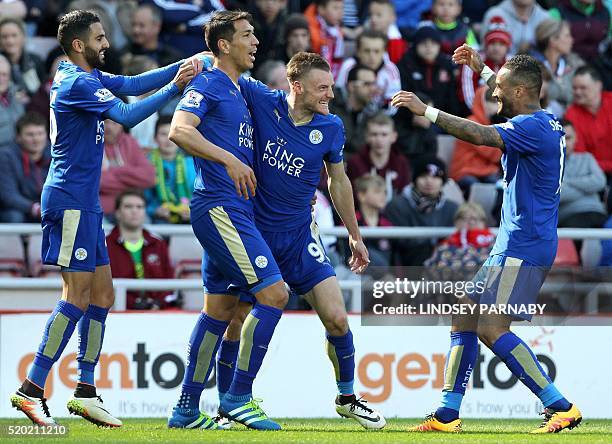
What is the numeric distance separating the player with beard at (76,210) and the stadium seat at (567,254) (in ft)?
17.9

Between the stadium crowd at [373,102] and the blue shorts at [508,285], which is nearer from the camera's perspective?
the blue shorts at [508,285]

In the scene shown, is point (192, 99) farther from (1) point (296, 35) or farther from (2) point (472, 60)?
(1) point (296, 35)

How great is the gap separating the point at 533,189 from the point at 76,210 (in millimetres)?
3129

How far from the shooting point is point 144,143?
1408cm

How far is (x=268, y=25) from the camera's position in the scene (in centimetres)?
1530

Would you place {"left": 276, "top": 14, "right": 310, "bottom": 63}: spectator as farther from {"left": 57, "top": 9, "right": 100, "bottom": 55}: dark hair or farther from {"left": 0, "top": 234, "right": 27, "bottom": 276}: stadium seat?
{"left": 57, "top": 9, "right": 100, "bottom": 55}: dark hair

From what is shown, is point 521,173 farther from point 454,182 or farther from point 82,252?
point 454,182

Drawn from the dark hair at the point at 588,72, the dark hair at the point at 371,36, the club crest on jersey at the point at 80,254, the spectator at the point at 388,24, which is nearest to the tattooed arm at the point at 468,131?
the club crest on jersey at the point at 80,254

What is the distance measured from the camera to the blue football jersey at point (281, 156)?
30.7ft

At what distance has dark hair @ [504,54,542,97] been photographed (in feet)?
30.2

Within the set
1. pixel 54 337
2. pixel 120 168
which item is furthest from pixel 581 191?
pixel 54 337

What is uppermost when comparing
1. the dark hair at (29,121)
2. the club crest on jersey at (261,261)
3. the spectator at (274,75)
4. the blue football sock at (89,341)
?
the spectator at (274,75)

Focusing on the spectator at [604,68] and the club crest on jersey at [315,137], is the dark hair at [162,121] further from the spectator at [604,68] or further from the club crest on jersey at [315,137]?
the spectator at [604,68]

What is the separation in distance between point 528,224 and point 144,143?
593 centimetres
